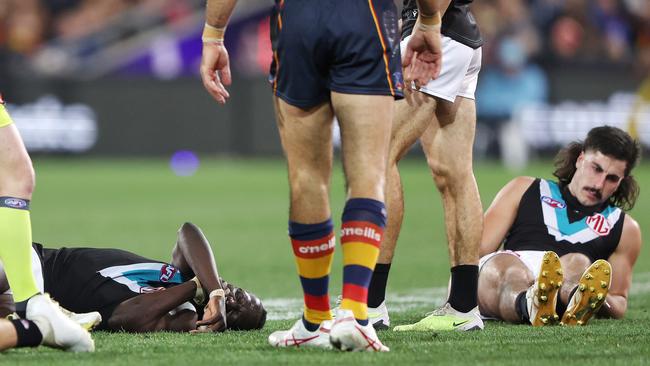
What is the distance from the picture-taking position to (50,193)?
14656mm

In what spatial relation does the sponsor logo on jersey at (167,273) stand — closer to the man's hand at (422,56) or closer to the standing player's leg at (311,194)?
the standing player's leg at (311,194)

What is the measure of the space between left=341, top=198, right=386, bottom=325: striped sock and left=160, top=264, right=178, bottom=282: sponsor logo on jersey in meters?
1.39

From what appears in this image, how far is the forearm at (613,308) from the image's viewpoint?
5742 millimetres

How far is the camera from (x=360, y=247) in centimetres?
436

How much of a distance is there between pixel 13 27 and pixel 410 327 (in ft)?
55.5

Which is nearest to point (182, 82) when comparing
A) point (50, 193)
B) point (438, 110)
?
point (50, 193)

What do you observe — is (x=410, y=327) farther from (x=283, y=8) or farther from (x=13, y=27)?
(x=13, y=27)

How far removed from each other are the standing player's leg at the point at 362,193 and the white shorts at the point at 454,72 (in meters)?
0.99

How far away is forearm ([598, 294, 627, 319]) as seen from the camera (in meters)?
5.74

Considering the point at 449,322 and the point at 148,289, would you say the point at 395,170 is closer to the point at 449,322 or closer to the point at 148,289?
the point at 449,322

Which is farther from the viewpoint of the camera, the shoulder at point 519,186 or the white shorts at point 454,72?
the shoulder at point 519,186

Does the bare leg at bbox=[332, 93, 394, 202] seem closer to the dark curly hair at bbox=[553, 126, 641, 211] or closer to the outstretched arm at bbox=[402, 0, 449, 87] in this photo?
the outstretched arm at bbox=[402, 0, 449, 87]

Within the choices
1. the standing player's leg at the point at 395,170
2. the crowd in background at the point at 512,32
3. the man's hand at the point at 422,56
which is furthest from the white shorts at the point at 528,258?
the crowd in background at the point at 512,32

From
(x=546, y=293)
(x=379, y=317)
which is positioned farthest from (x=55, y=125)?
(x=546, y=293)
